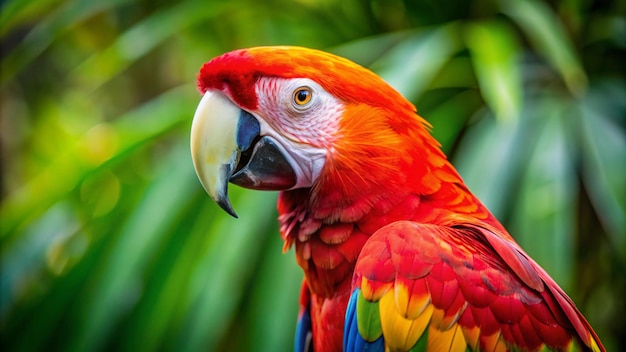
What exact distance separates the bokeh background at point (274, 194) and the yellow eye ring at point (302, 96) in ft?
1.74

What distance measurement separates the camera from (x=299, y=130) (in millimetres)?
844

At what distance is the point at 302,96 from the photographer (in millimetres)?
835

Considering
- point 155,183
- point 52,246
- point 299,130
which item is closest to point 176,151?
point 155,183

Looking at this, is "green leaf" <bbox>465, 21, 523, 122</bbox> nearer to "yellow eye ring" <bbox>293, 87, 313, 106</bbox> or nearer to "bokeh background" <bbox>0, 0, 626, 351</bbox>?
"bokeh background" <bbox>0, 0, 626, 351</bbox>

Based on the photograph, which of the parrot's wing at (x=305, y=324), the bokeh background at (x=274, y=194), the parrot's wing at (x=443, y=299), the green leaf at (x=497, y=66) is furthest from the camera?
the bokeh background at (x=274, y=194)

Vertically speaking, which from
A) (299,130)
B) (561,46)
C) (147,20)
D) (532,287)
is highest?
(147,20)

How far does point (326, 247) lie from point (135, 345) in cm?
77

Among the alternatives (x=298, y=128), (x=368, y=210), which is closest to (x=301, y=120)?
(x=298, y=128)

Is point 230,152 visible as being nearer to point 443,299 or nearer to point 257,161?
point 257,161

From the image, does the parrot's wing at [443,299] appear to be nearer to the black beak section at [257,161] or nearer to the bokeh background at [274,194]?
the black beak section at [257,161]

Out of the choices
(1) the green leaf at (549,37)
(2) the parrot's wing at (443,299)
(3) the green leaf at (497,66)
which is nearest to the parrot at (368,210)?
(2) the parrot's wing at (443,299)

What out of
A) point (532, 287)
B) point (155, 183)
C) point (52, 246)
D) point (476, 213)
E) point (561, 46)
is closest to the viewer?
point (532, 287)

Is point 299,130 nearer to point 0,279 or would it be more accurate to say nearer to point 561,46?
point 561,46

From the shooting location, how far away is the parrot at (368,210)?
0.76 m
